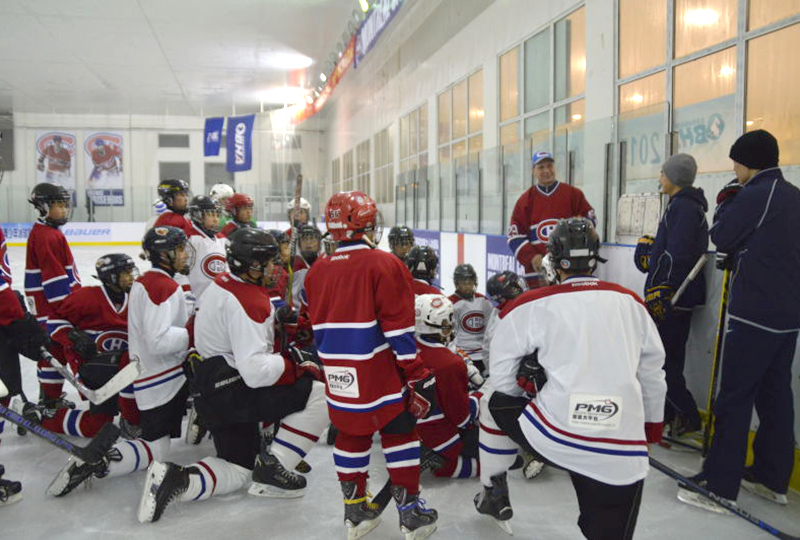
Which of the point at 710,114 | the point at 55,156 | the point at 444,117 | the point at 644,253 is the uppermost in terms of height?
the point at 55,156

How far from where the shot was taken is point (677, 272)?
10.4 feet

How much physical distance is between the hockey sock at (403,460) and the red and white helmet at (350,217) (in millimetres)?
783

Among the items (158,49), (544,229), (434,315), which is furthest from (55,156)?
(434,315)

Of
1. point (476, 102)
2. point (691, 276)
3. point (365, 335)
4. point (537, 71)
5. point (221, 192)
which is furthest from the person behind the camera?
point (476, 102)

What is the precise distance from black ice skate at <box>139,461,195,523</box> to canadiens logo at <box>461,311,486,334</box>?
186cm

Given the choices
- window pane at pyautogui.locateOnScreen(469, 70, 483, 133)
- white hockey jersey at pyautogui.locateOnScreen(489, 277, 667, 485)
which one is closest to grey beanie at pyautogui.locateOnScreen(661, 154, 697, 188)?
white hockey jersey at pyautogui.locateOnScreen(489, 277, 667, 485)

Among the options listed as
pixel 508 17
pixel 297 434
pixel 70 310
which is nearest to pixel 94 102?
pixel 508 17

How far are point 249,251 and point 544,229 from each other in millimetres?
2427

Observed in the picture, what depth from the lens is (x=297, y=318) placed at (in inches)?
115

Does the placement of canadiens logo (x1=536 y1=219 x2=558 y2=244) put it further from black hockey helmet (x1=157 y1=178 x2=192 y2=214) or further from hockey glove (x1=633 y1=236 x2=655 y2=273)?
Answer: black hockey helmet (x1=157 y1=178 x2=192 y2=214)

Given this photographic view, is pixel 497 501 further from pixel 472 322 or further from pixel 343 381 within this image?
pixel 472 322

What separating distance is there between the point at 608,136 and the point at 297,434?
3043mm

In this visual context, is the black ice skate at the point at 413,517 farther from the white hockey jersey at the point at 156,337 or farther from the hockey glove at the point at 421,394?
the white hockey jersey at the point at 156,337

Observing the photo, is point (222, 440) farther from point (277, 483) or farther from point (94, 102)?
point (94, 102)
